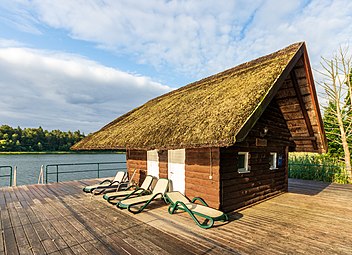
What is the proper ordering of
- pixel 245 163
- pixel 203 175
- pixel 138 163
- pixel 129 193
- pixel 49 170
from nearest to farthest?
pixel 203 175 < pixel 245 163 < pixel 129 193 < pixel 138 163 < pixel 49 170

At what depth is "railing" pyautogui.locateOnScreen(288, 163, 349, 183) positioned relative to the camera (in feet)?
33.8

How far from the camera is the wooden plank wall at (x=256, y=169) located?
17.3ft

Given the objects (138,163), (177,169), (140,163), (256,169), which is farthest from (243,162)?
(138,163)

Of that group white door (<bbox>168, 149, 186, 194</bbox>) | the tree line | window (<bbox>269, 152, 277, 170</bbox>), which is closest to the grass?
window (<bbox>269, 152, 277, 170</bbox>)

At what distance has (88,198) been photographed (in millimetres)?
6777

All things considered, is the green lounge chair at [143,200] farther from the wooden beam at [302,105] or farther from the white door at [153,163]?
the wooden beam at [302,105]

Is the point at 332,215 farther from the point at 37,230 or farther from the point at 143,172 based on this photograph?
the point at 37,230

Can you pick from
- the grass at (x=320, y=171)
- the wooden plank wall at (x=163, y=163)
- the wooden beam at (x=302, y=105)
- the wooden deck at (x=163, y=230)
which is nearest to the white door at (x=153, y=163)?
the wooden plank wall at (x=163, y=163)

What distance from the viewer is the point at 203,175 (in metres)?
5.51

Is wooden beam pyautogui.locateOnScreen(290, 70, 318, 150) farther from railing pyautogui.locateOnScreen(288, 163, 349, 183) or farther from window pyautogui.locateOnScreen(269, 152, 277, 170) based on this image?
railing pyautogui.locateOnScreen(288, 163, 349, 183)

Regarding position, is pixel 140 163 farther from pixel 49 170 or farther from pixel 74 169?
pixel 49 170

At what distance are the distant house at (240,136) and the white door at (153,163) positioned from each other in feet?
0.12

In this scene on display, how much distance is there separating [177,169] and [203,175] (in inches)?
46.0

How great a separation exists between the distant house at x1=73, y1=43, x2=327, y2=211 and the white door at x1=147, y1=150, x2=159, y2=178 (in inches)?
1.5
